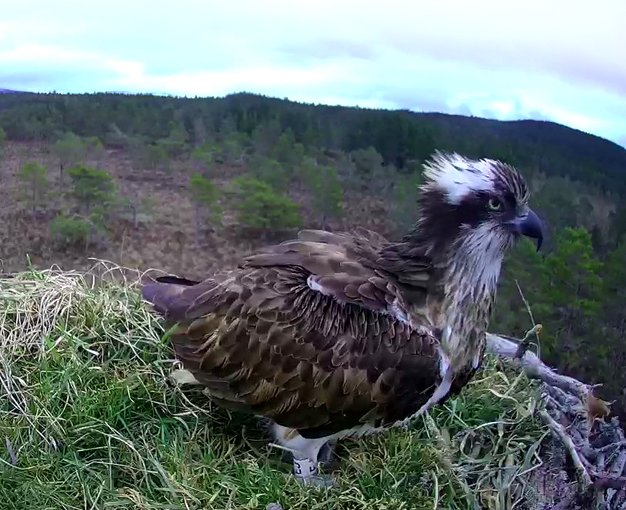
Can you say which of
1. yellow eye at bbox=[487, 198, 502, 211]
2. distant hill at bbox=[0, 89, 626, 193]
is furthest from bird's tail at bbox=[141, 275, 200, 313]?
yellow eye at bbox=[487, 198, 502, 211]

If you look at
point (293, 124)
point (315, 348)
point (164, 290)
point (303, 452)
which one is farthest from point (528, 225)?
point (293, 124)

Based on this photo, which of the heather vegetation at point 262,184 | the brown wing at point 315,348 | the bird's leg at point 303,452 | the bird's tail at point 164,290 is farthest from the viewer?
the heather vegetation at point 262,184

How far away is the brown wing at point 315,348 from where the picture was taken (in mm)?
1782

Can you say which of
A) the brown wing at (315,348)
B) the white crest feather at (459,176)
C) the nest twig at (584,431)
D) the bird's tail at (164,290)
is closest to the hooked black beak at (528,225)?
the white crest feather at (459,176)

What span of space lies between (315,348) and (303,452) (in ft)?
1.15

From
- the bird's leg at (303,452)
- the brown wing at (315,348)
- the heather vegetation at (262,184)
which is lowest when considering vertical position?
the bird's leg at (303,452)

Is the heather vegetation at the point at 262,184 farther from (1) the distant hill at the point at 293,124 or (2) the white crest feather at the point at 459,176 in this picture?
(2) the white crest feather at the point at 459,176

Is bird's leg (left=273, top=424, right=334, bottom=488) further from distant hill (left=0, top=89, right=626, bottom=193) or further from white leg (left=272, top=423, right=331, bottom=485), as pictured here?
distant hill (left=0, top=89, right=626, bottom=193)

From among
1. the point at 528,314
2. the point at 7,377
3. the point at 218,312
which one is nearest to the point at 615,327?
the point at 528,314

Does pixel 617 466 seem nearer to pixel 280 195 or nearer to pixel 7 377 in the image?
pixel 280 195

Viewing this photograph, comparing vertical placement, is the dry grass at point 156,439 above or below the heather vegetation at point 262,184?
below

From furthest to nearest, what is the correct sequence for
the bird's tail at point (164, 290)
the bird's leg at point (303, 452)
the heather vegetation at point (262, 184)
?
1. the heather vegetation at point (262, 184)
2. the bird's tail at point (164, 290)
3. the bird's leg at point (303, 452)

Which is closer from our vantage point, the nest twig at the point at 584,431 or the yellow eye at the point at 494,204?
the yellow eye at the point at 494,204

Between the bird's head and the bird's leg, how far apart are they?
641 millimetres
